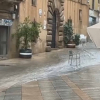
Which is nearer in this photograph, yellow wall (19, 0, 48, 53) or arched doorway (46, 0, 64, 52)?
yellow wall (19, 0, 48, 53)

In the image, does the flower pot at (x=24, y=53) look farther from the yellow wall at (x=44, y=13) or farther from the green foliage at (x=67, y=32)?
the green foliage at (x=67, y=32)

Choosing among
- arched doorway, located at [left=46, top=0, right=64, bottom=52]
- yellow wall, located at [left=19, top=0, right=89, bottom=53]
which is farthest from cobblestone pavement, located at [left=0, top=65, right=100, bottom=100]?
arched doorway, located at [left=46, top=0, right=64, bottom=52]

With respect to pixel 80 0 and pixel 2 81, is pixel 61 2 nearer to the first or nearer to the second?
pixel 80 0

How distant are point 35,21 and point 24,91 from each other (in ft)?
48.7

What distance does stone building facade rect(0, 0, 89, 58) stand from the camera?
70.7ft

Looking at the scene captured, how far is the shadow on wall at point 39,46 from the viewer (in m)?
24.7

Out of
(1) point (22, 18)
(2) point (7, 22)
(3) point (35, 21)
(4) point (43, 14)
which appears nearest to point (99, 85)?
(2) point (7, 22)

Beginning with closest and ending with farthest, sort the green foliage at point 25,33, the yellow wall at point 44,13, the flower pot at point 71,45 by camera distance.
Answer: the green foliage at point 25,33
the yellow wall at point 44,13
the flower pot at point 71,45

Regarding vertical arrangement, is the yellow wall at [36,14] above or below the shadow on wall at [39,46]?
above

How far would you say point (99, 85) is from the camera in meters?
11.2

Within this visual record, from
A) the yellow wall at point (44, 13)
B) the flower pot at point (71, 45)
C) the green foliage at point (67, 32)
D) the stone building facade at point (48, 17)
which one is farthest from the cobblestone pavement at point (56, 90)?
the flower pot at point (71, 45)

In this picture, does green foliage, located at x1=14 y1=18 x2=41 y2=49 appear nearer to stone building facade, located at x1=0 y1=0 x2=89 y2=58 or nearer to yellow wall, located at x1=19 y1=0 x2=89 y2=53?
stone building facade, located at x1=0 y1=0 x2=89 y2=58

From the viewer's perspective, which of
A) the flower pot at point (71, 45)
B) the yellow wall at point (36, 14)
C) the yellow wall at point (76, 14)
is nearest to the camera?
the yellow wall at point (36, 14)

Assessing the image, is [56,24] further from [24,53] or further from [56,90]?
[56,90]
